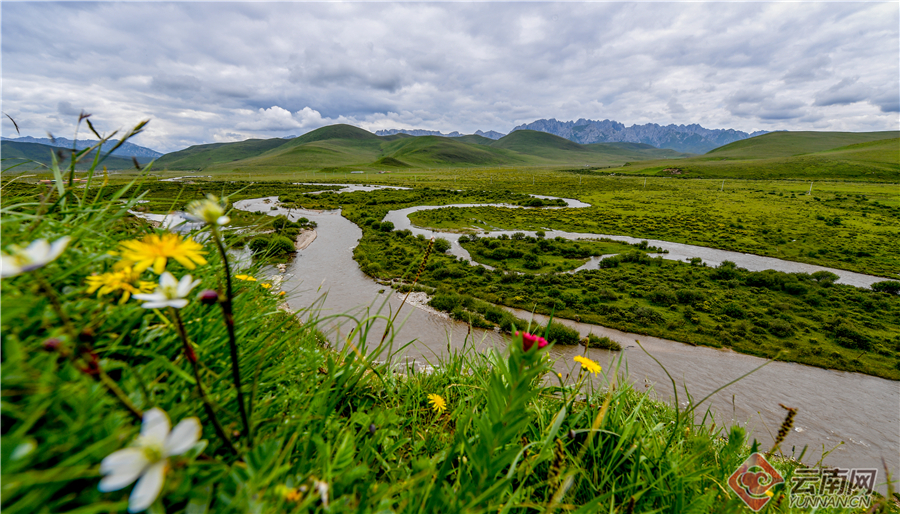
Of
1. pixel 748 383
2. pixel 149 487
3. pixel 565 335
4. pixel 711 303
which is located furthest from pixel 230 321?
pixel 711 303

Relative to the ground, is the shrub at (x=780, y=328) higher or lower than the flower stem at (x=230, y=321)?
lower

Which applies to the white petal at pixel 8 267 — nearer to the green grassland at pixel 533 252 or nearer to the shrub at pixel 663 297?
the shrub at pixel 663 297

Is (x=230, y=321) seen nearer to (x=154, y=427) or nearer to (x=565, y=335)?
(x=154, y=427)

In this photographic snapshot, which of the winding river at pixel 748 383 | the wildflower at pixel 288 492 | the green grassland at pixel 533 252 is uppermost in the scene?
the wildflower at pixel 288 492

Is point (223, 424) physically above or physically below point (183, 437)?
below

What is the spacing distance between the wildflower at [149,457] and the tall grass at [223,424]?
2 centimetres

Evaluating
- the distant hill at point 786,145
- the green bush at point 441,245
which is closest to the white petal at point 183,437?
the green bush at point 441,245

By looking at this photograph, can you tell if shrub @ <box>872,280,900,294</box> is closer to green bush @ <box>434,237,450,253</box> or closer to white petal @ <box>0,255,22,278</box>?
green bush @ <box>434,237,450,253</box>

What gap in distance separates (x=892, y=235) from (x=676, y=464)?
4588cm

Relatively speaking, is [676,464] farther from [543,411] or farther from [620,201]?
[620,201]

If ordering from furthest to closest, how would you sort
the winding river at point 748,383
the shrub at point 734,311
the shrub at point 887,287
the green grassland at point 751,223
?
the green grassland at point 751,223 → the shrub at point 887,287 → the shrub at point 734,311 → the winding river at point 748,383

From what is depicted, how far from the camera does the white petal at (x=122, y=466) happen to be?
432mm

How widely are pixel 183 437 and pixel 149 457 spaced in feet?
0.18

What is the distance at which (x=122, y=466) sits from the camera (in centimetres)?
47
